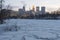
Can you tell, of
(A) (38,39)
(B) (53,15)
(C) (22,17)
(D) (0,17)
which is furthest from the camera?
(C) (22,17)

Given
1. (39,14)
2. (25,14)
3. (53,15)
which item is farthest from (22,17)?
(53,15)

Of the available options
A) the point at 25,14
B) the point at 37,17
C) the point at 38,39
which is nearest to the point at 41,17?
the point at 37,17

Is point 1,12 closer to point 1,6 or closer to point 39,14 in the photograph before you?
point 1,6

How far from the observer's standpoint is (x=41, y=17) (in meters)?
63.2

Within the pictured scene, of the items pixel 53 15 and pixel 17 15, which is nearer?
pixel 53 15

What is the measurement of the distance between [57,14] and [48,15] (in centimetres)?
294

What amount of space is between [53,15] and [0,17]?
31.0m

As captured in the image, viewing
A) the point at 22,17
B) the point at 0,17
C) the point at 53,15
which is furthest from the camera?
the point at 22,17

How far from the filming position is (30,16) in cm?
6662

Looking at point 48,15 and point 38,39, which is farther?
point 48,15

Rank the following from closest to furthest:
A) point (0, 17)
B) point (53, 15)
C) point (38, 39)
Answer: point (38, 39), point (0, 17), point (53, 15)

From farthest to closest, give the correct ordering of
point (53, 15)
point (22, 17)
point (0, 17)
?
point (22, 17)
point (53, 15)
point (0, 17)

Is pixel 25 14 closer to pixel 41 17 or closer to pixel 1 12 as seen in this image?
pixel 41 17

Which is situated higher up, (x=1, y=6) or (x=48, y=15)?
(x=1, y=6)
